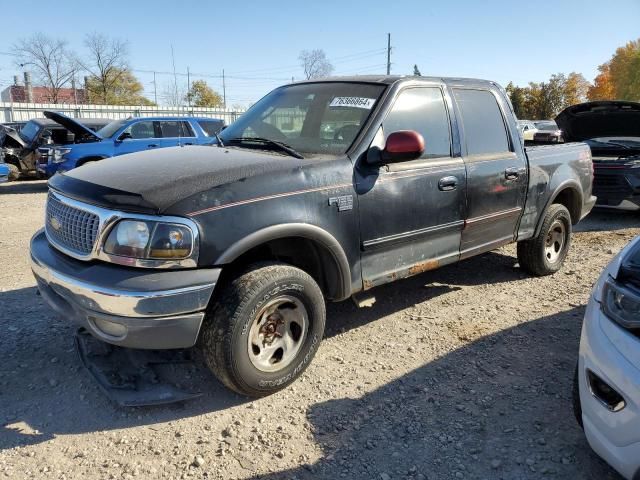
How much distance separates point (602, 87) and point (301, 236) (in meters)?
67.0

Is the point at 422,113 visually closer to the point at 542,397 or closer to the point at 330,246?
the point at 330,246

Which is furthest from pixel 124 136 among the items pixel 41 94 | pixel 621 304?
pixel 41 94

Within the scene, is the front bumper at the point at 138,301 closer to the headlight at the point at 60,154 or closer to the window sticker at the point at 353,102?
the window sticker at the point at 353,102

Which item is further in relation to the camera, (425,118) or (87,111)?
(87,111)

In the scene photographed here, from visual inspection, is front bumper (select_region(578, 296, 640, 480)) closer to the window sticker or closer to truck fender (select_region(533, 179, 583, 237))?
the window sticker

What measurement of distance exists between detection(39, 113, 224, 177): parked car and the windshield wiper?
6803mm

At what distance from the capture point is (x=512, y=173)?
177 inches

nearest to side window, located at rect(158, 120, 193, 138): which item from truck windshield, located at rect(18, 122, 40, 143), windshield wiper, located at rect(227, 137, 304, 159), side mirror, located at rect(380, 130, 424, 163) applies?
truck windshield, located at rect(18, 122, 40, 143)

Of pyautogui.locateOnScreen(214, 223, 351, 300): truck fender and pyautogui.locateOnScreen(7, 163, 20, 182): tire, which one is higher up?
pyautogui.locateOnScreen(214, 223, 351, 300): truck fender

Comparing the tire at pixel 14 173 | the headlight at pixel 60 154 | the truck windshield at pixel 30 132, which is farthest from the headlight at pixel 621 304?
the truck windshield at pixel 30 132

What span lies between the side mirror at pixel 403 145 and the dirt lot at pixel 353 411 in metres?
1.44

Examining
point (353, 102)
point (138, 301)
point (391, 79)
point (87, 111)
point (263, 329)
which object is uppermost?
point (87, 111)

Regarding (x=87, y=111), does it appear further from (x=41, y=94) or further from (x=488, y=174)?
(x=41, y=94)

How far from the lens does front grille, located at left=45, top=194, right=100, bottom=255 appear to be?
107 inches
